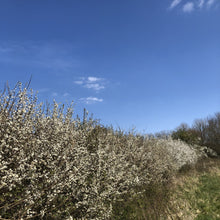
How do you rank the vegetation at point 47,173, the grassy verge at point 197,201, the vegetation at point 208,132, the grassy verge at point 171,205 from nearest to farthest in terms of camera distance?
the vegetation at point 47,173
the grassy verge at point 171,205
the grassy verge at point 197,201
the vegetation at point 208,132

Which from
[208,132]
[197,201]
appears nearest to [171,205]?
[197,201]

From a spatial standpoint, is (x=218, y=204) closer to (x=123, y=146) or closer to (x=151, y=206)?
(x=151, y=206)

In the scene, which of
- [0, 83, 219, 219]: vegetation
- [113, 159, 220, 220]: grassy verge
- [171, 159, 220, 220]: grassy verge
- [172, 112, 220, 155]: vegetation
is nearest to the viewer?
[0, 83, 219, 219]: vegetation

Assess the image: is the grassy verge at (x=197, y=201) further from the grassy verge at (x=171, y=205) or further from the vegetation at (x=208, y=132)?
the vegetation at (x=208, y=132)

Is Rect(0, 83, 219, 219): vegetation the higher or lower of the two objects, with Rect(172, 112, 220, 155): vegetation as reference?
lower

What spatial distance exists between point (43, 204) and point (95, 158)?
1.81 m

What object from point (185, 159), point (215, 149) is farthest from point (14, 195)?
point (215, 149)

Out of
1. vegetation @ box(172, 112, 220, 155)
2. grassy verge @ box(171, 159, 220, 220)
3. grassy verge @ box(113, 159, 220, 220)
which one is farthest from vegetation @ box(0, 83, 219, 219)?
vegetation @ box(172, 112, 220, 155)

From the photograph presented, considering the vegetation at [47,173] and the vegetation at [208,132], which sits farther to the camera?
the vegetation at [208,132]

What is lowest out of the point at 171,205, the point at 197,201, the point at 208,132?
the point at 171,205

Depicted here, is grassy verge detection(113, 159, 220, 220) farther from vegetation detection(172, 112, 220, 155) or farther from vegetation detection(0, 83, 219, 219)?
vegetation detection(172, 112, 220, 155)

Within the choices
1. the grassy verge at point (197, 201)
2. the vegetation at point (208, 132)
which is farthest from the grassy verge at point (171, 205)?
the vegetation at point (208, 132)

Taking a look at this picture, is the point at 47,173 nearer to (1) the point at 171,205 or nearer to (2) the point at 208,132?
(1) the point at 171,205

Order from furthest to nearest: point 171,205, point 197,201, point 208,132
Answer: point 208,132, point 197,201, point 171,205
